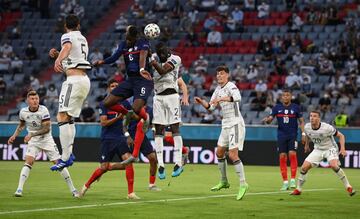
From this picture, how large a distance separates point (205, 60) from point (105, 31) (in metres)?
7.74

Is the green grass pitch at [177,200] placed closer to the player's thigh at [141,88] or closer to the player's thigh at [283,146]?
the player's thigh at [283,146]

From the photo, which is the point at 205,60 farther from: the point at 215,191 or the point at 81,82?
the point at 81,82

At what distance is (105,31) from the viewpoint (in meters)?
46.5

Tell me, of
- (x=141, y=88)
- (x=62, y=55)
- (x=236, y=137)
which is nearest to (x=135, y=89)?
(x=141, y=88)

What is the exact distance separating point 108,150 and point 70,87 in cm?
207

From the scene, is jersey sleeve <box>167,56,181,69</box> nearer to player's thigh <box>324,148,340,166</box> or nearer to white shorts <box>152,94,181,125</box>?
white shorts <box>152,94,181,125</box>

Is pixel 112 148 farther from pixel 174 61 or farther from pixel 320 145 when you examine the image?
pixel 320 145

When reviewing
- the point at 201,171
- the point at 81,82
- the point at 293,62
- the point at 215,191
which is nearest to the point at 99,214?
the point at 81,82

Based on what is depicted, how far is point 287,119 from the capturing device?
23172 mm

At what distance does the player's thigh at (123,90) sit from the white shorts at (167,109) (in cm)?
152

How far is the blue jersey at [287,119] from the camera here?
23.1 m

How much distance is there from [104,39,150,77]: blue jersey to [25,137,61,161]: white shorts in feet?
6.63

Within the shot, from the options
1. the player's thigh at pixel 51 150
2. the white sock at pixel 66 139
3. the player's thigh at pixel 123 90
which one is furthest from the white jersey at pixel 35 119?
the white sock at pixel 66 139

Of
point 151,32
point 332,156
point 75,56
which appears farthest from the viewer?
point 332,156
